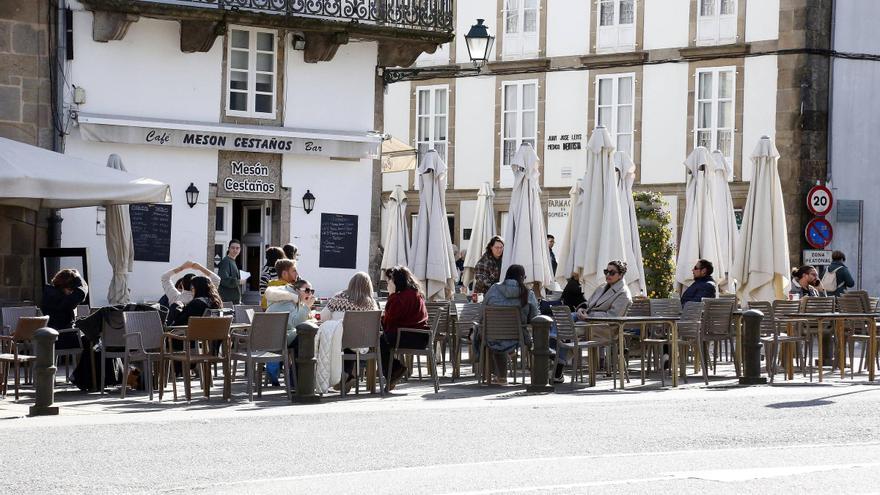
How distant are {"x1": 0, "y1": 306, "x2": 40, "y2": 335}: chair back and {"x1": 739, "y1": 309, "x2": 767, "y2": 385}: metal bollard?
8112 millimetres

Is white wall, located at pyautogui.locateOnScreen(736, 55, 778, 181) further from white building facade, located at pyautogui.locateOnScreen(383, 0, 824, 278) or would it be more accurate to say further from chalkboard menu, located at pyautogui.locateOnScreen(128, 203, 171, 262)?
chalkboard menu, located at pyautogui.locateOnScreen(128, 203, 171, 262)

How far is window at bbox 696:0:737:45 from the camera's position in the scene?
4156 centimetres

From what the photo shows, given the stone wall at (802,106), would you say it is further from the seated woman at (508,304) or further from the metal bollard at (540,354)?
the metal bollard at (540,354)

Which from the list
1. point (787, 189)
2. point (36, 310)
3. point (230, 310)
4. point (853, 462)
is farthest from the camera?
point (787, 189)

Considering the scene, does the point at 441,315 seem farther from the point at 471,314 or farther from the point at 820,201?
the point at 820,201

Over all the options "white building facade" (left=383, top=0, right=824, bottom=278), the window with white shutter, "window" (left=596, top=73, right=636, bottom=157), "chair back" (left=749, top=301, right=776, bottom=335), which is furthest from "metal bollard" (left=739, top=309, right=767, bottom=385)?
the window with white shutter

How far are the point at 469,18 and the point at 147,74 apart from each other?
19.8 metres

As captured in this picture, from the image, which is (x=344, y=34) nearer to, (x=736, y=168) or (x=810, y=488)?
(x=736, y=168)

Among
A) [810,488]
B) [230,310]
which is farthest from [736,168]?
[810,488]

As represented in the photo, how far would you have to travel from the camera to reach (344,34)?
28.1m

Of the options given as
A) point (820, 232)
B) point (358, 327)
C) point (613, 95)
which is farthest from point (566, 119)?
point (358, 327)

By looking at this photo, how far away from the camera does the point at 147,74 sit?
27266 mm

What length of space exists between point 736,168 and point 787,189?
5.65 feet

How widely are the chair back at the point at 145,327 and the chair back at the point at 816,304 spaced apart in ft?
30.4
